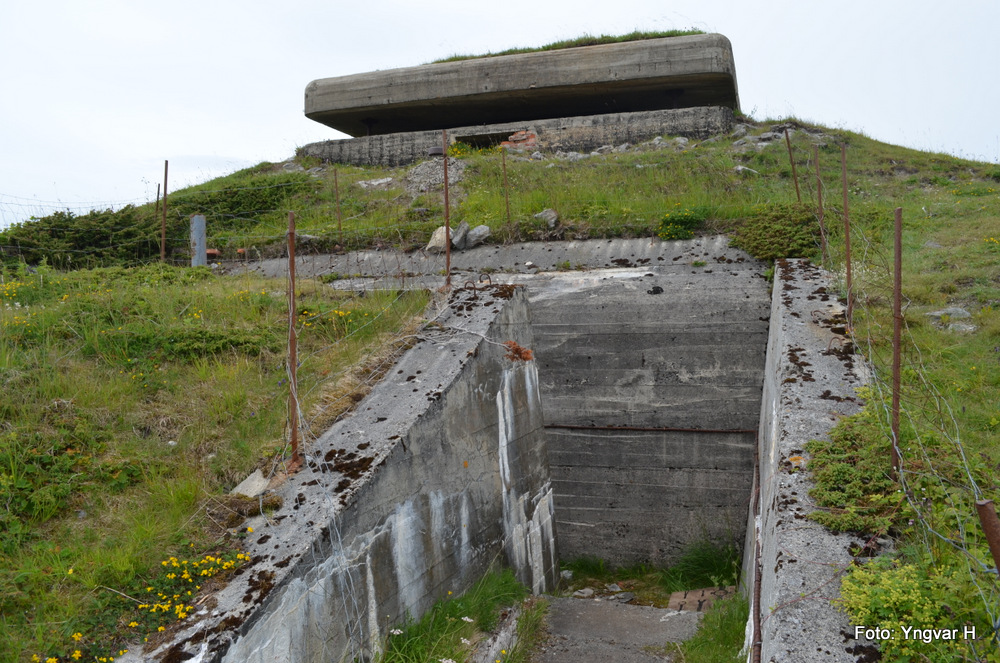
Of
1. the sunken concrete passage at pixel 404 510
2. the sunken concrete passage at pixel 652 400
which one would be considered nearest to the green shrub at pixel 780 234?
the sunken concrete passage at pixel 652 400

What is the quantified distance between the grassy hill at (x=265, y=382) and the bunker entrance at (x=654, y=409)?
4.47 ft

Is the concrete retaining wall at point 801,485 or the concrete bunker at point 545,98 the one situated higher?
the concrete bunker at point 545,98

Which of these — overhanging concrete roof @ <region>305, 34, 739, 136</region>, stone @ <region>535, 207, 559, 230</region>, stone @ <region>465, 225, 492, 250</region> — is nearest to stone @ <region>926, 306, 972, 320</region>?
stone @ <region>535, 207, 559, 230</region>

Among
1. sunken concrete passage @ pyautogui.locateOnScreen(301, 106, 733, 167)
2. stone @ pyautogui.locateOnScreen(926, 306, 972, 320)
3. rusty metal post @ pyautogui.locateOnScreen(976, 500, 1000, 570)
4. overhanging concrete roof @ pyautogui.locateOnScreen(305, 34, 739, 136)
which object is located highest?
overhanging concrete roof @ pyautogui.locateOnScreen(305, 34, 739, 136)

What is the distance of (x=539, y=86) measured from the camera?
17.1 meters

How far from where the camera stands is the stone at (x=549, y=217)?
36.8ft

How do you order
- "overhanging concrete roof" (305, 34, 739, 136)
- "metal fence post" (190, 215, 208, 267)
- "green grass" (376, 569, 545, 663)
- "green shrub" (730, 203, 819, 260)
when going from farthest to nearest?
"overhanging concrete roof" (305, 34, 739, 136) < "metal fence post" (190, 215, 208, 267) < "green shrub" (730, 203, 819, 260) < "green grass" (376, 569, 545, 663)

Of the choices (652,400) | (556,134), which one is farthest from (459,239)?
(556,134)

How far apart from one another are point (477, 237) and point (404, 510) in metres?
7.03

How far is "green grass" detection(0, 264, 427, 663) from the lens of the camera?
3.67m

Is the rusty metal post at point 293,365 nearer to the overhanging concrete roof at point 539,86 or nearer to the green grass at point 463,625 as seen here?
the green grass at point 463,625

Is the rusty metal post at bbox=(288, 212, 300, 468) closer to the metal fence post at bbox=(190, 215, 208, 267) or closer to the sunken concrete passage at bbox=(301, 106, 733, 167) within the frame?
the metal fence post at bbox=(190, 215, 208, 267)

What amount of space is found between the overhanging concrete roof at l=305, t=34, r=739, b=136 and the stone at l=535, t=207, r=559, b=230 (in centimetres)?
667

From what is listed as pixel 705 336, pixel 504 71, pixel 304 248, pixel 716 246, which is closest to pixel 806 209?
pixel 716 246
